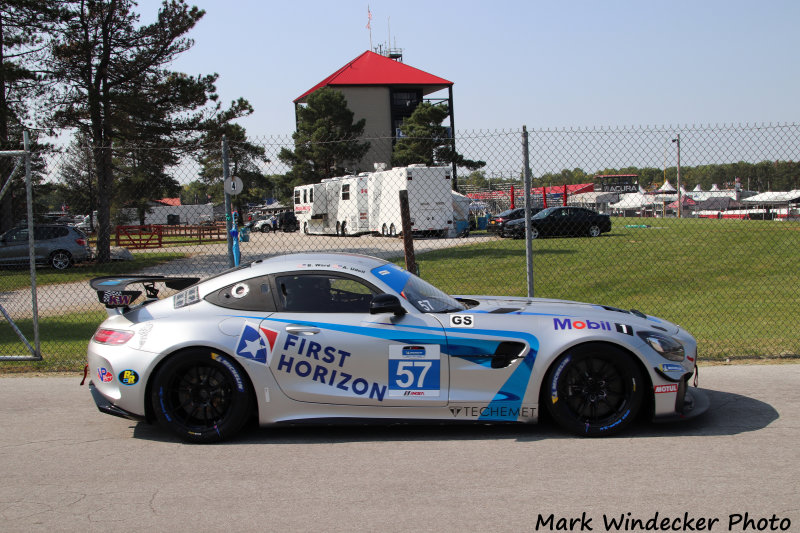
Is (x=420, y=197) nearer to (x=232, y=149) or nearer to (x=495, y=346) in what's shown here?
(x=232, y=149)

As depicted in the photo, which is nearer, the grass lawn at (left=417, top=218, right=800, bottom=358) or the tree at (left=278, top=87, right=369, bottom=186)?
the grass lawn at (left=417, top=218, right=800, bottom=358)

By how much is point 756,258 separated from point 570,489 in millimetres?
16632

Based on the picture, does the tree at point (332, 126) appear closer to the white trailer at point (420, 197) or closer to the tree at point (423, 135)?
the tree at point (423, 135)

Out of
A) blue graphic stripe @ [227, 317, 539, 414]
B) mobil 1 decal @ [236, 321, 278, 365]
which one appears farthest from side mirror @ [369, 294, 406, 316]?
mobil 1 decal @ [236, 321, 278, 365]

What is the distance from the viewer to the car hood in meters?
5.24

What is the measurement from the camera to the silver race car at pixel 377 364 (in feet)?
16.5

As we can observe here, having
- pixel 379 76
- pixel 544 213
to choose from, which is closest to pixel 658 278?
pixel 544 213

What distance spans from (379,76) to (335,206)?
37.0 m

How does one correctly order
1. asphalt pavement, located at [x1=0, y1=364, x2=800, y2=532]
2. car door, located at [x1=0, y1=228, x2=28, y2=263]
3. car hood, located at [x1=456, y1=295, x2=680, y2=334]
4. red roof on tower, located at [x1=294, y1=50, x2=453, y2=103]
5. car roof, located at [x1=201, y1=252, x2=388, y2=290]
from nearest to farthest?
asphalt pavement, located at [x1=0, y1=364, x2=800, y2=532], car hood, located at [x1=456, y1=295, x2=680, y2=334], car roof, located at [x1=201, y1=252, x2=388, y2=290], car door, located at [x1=0, y1=228, x2=28, y2=263], red roof on tower, located at [x1=294, y1=50, x2=453, y2=103]

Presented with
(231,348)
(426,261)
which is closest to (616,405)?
(231,348)

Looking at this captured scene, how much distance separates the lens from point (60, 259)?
925 inches

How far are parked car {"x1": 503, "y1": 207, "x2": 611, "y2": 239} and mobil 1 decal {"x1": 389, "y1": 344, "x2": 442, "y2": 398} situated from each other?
2267 centimetres

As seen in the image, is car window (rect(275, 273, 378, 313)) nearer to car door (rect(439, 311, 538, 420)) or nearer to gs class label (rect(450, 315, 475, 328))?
gs class label (rect(450, 315, 475, 328))

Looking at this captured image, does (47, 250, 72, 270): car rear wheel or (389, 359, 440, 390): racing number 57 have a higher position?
(47, 250, 72, 270): car rear wheel
